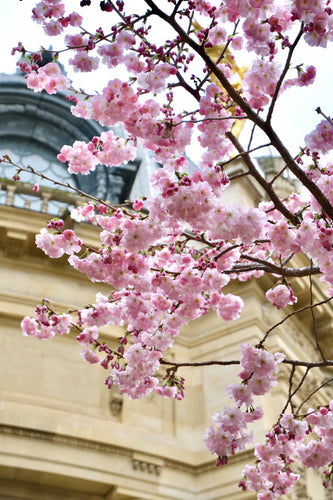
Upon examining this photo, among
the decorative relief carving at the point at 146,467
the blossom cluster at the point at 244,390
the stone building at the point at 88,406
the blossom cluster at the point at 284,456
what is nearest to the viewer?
the blossom cluster at the point at 244,390

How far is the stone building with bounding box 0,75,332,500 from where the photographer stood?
29.7 ft

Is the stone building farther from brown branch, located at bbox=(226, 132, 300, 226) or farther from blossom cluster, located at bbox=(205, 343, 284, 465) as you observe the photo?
brown branch, located at bbox=(226, 132, 300, 226)

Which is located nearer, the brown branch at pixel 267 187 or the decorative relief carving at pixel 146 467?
the brown branch at pixel 267 187

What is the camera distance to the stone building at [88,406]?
906cm

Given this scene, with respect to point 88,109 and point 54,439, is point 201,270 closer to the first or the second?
point 88,109

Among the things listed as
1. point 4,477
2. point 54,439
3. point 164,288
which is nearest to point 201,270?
point 164,288

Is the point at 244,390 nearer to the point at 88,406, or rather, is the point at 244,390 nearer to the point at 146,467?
the point at 146,467

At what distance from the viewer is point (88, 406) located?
388 inches

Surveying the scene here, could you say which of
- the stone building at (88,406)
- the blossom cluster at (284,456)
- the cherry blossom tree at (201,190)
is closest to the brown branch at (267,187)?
the cherry blossom tree at (201,190)

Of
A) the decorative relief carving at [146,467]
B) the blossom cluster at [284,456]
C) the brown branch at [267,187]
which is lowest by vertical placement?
the blossom cluster at [284,456]

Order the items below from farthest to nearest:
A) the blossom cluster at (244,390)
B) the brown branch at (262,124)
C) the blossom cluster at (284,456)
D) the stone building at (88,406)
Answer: the stone building at (88,406) < the blossom cluster at (284,456) < the blossom cluster at (244,390) < the brown branch at (262,124)

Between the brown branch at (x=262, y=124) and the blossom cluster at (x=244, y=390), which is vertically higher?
the brown branch at (x=262, y=124)

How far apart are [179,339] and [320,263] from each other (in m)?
5.76

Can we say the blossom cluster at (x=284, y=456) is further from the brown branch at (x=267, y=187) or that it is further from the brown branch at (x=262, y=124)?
the brown branch at (x=262, y=124)
